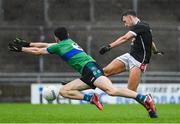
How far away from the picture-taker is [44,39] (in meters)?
28.4

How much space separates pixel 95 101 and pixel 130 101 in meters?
11.7

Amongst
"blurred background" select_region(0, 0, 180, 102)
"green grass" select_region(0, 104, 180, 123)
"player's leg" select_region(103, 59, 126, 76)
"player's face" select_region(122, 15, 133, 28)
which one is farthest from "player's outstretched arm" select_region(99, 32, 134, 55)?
"blurred background" select_region(0, 0, 180, 102)

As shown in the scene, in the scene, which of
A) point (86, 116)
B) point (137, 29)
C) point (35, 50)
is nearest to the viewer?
point (35, 50)

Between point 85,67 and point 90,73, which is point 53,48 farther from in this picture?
point 90,73

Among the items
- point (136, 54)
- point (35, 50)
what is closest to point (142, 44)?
point (136, 54)

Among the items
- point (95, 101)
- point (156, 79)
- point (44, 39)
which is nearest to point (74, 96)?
point (95, 101)

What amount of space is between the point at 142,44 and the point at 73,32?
47.9ft

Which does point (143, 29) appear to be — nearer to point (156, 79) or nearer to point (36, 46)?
point (36, 46)

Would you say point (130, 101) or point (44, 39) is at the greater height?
point (44, 39)

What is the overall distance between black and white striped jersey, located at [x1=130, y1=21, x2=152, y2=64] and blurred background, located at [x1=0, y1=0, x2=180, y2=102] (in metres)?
11.7

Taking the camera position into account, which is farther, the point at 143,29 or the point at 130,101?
the point at 130,101

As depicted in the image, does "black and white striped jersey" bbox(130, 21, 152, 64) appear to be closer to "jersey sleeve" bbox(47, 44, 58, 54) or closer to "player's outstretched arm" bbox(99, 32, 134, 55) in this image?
"player's outstretched arm" bbox(99, 32, 134, 55)

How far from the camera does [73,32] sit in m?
29.0

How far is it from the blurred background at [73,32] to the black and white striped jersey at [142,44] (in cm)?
1169
